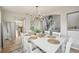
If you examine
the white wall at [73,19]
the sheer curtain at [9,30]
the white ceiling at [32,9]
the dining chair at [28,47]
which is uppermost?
the white ceiling at [32,9]

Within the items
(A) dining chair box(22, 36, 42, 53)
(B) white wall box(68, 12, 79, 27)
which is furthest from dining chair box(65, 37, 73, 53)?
(A) dining chair box(22, 36, 42, 53)

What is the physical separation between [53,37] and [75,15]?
1.97ft

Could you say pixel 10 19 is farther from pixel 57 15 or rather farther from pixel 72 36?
pixel 72 36

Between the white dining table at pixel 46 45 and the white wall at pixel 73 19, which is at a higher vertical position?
the white wall at pixel 73 19

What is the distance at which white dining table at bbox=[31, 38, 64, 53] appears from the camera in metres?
2.03

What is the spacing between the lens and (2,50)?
1958 mm

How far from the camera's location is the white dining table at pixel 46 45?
2033mm

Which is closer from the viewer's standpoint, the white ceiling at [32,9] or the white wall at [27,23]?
the white ceiling at [32,9]

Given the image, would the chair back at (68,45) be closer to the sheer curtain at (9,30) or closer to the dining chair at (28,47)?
the dining chair at (28,47)

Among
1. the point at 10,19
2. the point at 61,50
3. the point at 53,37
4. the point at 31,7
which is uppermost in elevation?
the point at 31,7

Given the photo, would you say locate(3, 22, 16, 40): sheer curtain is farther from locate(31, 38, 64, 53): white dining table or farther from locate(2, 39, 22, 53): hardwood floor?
locate(31, 38, 64, 53): white dining table

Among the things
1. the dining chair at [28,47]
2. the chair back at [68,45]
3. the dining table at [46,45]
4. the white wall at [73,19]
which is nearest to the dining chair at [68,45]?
the chair back at [68,45]
